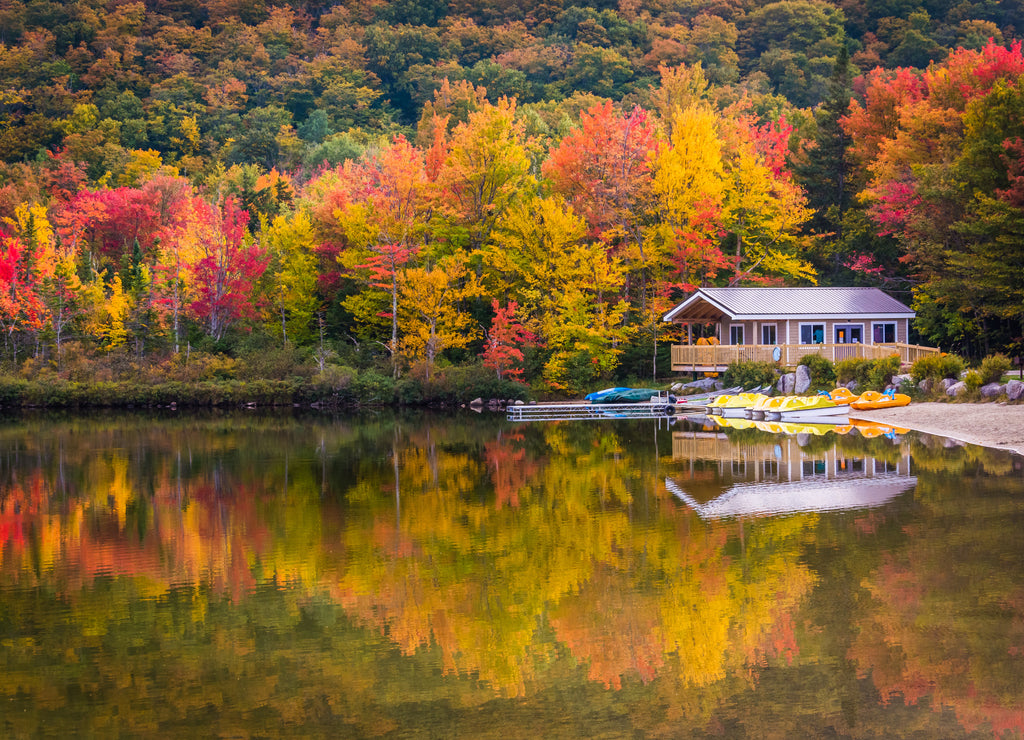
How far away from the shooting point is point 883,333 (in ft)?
141

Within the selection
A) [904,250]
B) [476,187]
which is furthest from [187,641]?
[904,250]

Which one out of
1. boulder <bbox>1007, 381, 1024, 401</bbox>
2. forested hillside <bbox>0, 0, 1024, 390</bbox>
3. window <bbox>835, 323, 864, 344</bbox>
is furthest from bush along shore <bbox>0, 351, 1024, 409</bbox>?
boulder <bbox>1007, 381, 1024, 401</bbox>

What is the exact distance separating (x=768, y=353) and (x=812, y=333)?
282cm

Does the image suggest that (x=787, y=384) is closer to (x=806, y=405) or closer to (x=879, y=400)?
(x=879, y=400)

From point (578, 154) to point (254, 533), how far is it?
114 feet

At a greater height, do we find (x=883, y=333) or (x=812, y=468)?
(x=883, y=333)

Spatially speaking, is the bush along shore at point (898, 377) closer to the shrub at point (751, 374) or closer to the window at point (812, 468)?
the shrub at point (751, 374)

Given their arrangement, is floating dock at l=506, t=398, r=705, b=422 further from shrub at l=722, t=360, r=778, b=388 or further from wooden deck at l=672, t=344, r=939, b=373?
wooden deck at l=672, t=344, r=939, b=373

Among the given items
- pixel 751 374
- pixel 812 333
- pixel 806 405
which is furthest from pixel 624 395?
pixel 806 405

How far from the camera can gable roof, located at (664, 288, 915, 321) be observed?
136 ft

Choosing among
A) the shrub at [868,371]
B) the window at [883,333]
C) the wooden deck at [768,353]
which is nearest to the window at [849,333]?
the window at [883,333]

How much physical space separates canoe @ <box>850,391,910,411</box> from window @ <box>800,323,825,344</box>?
8.27 m

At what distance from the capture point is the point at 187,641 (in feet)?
32.9

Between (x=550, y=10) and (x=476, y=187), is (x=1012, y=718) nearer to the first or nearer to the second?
(x=476, y=187)
